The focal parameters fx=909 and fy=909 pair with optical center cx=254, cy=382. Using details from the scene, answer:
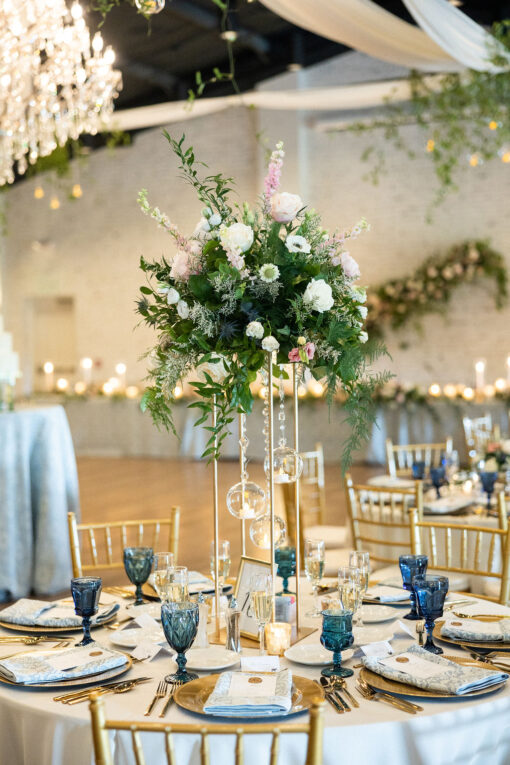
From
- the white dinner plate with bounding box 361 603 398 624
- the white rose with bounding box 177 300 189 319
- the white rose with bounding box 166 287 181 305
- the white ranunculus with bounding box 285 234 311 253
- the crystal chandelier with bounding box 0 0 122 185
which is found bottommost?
the white dinner plate with bounding box 361 603 398 624

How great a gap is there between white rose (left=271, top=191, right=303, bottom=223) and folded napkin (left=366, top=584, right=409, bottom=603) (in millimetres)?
1146

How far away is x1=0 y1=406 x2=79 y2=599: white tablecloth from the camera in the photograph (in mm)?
5180

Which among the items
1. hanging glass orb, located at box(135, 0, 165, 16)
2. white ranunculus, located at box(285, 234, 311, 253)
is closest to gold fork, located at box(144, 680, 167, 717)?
white ranunculus, located at box(285, 234, 311, 253)

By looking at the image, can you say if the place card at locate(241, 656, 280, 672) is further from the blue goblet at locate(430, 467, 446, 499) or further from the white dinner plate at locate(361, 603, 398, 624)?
the blue goblet at locate(430, 467, 446, 499)

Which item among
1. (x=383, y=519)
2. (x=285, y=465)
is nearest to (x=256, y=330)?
(x=285, y=465)

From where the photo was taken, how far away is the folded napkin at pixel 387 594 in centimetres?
265

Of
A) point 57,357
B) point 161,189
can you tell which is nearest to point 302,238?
point 161,189

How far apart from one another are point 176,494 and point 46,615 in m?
6.01

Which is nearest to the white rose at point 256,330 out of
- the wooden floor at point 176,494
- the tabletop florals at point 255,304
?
the tabletop florals at point 255,304

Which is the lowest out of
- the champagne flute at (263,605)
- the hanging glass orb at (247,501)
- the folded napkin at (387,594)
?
the folded napkin at (387,594)

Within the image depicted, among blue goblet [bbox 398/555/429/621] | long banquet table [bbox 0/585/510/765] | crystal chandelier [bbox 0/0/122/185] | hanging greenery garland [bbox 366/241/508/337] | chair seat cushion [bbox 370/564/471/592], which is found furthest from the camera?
hanging greenery garland [bbox 366/241/508/337]

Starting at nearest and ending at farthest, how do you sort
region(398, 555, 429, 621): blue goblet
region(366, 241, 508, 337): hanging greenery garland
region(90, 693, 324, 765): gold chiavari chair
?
region(90, 693, 324, 765): gold chiavari chair, region(398, 555, 429, 621): blue goblet, region(366, 241, 508, 337): hanging greenery garland

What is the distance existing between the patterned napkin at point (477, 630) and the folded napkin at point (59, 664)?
0.82 m

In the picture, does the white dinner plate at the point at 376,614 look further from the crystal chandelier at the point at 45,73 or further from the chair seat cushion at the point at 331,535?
the crystal chandelier at the point at 45,73
